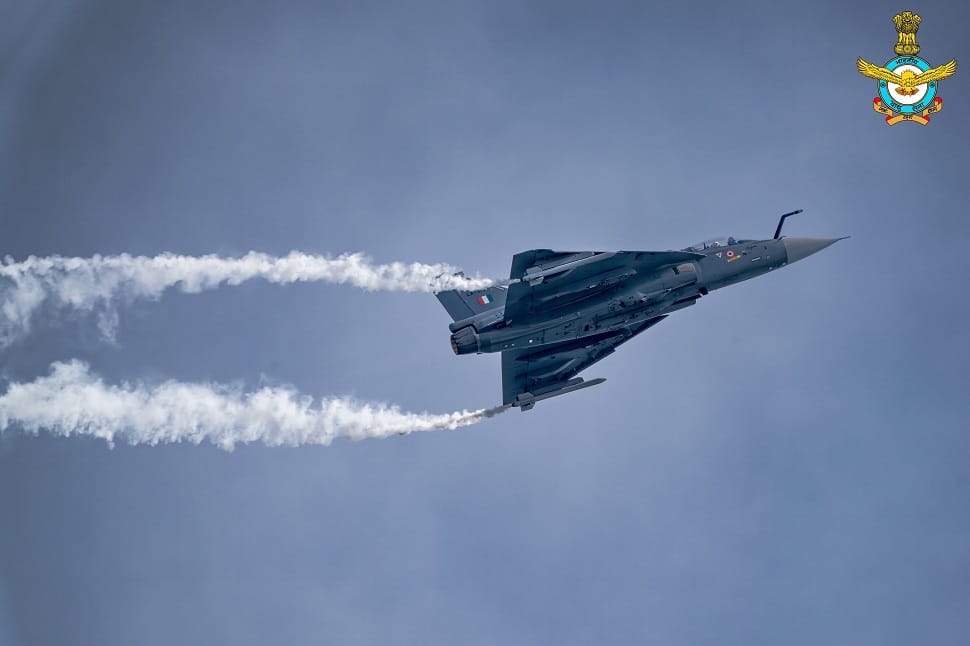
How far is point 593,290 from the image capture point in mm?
32625

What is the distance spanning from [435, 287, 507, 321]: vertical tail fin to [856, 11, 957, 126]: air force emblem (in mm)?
26379

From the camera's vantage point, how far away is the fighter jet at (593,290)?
104 feet

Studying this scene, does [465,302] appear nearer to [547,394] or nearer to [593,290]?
[593,290]

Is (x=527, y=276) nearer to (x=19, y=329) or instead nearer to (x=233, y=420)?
(x=233, y=420)

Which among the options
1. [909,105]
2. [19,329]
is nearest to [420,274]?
[19,329]

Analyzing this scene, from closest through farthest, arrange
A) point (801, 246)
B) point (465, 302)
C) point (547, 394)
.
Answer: point (465, 302) < point (801, 246) < point (547, 394)

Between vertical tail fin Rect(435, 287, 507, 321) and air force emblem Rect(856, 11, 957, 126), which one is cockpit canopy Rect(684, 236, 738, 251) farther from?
air force emblem Rect(856, 11, 957, 126)

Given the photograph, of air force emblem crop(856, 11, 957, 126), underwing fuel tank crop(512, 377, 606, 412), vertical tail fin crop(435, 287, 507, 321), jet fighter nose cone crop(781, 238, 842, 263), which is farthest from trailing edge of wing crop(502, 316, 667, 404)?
air force emblem crop(856, 11, 957, 126)

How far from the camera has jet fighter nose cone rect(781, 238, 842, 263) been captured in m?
35.2

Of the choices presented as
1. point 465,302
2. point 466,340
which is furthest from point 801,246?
point 466,340

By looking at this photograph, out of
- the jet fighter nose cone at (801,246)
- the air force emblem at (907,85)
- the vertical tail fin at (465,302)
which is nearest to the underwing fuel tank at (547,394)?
the vertical tail fin at (465,302)

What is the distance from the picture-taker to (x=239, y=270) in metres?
36.1

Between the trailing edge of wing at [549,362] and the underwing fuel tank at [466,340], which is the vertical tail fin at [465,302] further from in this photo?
the trailing edge of wing at [549,362]

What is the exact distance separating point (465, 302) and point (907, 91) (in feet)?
97.2
